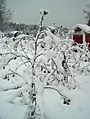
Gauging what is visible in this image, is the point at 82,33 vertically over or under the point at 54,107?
over

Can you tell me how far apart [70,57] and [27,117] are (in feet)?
20.1

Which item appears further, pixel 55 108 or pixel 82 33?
pixel 82 33

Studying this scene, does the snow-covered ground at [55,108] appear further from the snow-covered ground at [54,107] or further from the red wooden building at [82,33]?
the red wooden building at [82,33]

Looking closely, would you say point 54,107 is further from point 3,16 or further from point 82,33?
point 3,16

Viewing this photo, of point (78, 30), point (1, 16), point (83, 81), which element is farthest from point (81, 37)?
point (1, 16)

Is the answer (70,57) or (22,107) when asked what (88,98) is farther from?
(70,57)

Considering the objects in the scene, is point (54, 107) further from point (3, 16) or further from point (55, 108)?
point (3, 16)

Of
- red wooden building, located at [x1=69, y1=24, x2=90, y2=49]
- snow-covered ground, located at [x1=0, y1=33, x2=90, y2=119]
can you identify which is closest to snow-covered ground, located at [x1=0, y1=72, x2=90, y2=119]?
snow-covered ground, located at [x1=0, y1=33, x2=90, y2=119]

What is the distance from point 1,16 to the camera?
3894cm

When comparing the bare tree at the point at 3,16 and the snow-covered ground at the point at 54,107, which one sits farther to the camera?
the bare tree at the point at 3,16

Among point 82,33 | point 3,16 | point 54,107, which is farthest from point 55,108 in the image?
point 3,16

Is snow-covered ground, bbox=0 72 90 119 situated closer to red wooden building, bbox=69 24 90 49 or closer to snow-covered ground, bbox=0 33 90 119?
snow-covered ground, bbox=0 33 90 119

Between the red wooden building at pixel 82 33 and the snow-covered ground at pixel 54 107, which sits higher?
the red wooden building at pixel 82 33

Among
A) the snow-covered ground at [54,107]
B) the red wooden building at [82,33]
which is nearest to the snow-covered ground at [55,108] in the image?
the snow-covered ground at [54,107]
